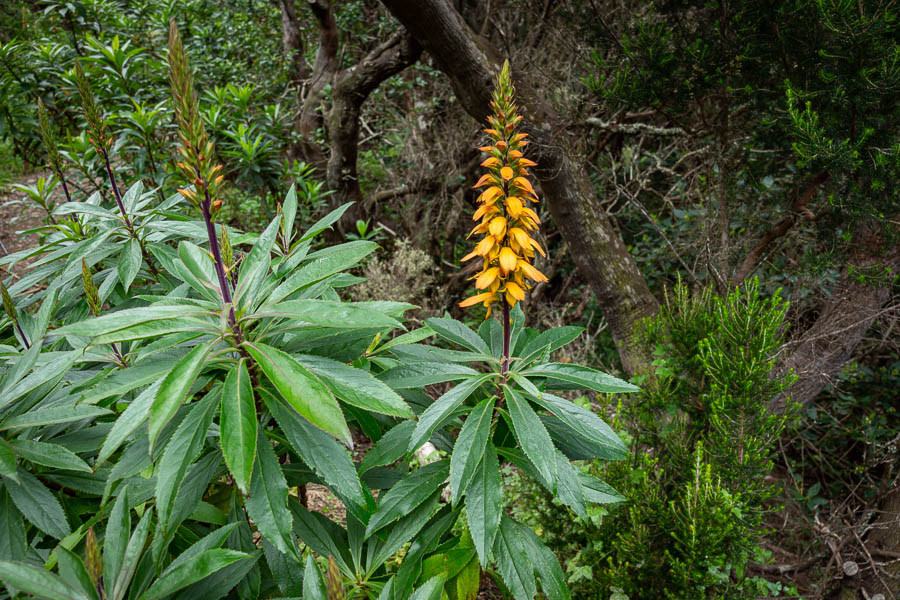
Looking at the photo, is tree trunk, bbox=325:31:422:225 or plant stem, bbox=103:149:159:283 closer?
plant stem, bbox=103:149:159:283

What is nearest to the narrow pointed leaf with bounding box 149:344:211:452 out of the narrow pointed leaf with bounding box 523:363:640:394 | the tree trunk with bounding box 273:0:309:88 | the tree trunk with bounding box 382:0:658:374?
the narrow pointed leaf with bounding box 523:363:640:394

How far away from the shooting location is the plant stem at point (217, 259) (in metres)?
0.91

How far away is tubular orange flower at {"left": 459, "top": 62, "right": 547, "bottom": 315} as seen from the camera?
124 cm

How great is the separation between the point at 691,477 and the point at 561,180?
238cm

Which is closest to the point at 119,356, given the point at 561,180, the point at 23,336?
the point at 23,336

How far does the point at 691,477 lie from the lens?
7.58 ft

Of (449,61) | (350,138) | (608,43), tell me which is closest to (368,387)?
(449,61)

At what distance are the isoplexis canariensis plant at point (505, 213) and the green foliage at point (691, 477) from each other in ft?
4.48

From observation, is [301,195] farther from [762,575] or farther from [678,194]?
[762,575]

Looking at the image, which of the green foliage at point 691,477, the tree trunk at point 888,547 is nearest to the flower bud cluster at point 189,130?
the green foliage at point 691,477

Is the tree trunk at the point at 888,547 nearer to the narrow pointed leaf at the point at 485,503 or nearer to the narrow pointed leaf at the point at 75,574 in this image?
the narrow pointed leaf at the point at 485,503

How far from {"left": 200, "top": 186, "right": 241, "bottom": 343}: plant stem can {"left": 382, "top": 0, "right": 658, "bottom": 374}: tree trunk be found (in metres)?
3.09

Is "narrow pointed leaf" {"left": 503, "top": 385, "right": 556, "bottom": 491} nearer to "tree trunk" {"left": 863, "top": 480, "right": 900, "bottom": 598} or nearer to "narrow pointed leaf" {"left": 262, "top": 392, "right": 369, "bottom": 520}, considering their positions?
"narrow pointed leaf" {"left": 262, "top": 392, "right": 369, "bottom": 520}

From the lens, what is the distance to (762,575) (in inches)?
127
